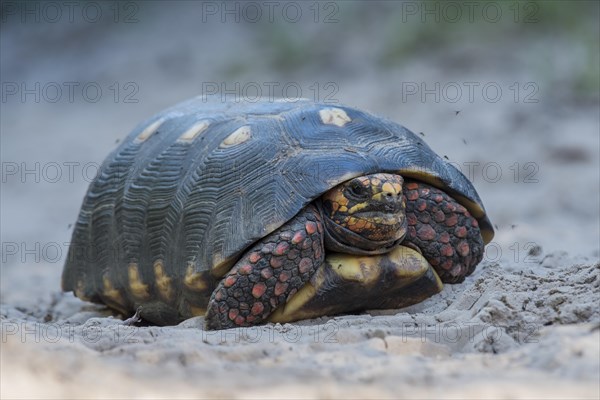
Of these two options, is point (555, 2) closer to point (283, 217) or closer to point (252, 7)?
point (252, 7)

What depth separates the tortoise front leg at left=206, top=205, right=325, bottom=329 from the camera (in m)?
4.07

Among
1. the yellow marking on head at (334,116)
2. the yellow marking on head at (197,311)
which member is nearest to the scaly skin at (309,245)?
the yellow marking on head at (197,311)

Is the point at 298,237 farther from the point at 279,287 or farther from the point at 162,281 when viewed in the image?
the point at 162,281

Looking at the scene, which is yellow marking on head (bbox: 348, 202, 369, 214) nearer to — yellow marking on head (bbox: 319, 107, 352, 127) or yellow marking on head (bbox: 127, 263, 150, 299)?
yellow marking on head (bbox: 319, 107, 352, 127)

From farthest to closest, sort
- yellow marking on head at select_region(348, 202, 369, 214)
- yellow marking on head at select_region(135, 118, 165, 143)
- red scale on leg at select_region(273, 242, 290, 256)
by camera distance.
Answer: yellow marking on head at select_region(135, 118, 165, 143) → yellow marking on head at select_region(348, 202, 369, 214) → red scale on leg at select_region(273, 242, 290, 256)

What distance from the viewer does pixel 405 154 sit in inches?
173

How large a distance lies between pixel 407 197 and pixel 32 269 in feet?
15.4

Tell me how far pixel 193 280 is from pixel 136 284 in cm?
60

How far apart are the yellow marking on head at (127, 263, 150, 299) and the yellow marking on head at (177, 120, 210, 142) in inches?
28.8

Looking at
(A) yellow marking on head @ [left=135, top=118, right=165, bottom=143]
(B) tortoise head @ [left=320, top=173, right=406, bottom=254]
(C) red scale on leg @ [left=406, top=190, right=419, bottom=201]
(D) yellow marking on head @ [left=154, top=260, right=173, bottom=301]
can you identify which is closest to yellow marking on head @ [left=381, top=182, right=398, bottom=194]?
(B) tortoise head @ [left=320, top=173, right=406, bottom=254]

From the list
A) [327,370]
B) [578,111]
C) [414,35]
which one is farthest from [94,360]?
[414,35]

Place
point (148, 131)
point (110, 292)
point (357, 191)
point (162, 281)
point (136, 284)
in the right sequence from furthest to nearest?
point (148, 131) < point (110, 292) < point (136, 284) < point (162, 281) < point (357, 191)

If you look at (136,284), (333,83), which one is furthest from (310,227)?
(333,83)

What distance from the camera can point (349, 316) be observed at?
4246 millimetres
